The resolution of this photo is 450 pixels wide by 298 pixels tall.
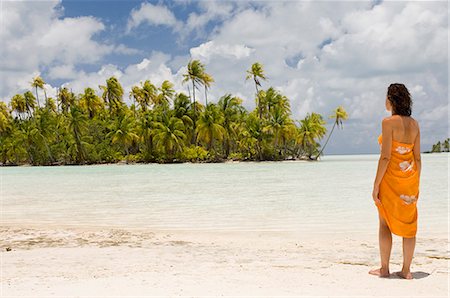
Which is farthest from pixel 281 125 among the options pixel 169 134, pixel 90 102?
pixel 90 102


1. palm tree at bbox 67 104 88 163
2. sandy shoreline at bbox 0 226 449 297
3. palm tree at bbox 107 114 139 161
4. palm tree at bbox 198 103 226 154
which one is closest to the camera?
sandy shoreline at bbox 0 226 449 297

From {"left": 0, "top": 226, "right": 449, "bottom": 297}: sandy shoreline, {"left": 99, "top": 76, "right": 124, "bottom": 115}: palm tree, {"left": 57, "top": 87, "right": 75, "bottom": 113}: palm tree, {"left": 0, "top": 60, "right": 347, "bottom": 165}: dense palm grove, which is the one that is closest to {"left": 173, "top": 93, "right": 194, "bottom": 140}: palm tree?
{"left": 0, "top": 60, "right": 347, "bottom": 165}: dense palm grove

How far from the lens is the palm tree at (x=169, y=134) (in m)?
53.6

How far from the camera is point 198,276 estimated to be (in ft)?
13.6

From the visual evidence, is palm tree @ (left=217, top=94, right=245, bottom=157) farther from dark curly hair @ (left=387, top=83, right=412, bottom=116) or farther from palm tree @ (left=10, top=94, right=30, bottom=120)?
dark curly hair @ (left=387, top=83, right=412, bottom=116)

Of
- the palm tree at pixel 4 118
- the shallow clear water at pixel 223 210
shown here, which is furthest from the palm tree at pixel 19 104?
the shallow clear water at pixel 223 210

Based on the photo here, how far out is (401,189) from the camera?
379 cm

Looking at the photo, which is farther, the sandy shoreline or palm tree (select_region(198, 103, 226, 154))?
palm tree (select_region(198, 103, 226, 154))

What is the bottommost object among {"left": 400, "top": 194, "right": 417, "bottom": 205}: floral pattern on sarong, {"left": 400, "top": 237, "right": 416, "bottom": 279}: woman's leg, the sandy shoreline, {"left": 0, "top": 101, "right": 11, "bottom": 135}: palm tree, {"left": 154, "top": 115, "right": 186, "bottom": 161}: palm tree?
the sandy shoreline

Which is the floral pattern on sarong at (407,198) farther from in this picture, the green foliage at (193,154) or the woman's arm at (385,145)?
the green foliage at (193,154)

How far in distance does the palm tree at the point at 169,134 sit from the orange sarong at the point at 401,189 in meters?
50.0

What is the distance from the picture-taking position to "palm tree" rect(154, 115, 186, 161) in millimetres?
53594

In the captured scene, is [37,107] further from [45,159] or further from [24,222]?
[24,222]

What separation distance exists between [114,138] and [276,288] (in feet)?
175
